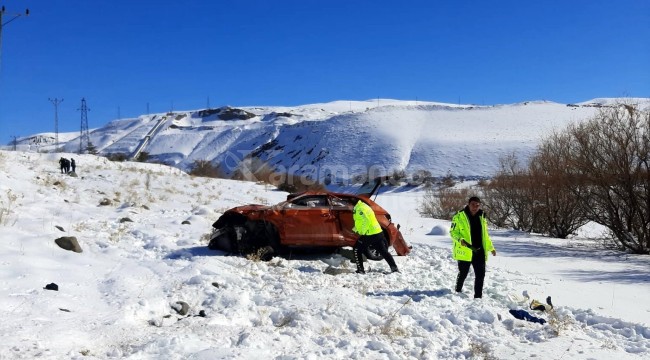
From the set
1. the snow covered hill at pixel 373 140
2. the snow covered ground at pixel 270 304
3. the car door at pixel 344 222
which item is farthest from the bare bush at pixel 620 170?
the snow covered hill at pixel 373 140

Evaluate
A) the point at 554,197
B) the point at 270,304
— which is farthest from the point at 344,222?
the point at 554,197

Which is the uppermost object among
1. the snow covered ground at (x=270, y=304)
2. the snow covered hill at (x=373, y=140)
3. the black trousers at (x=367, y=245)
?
the snow covered hill at (x=373, y=140)

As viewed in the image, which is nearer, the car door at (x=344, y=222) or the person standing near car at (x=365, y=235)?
the person standing near car at (x=365, y=235)

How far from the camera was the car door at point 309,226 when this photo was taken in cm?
1034

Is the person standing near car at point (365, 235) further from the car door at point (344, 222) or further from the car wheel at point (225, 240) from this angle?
the car wheel at point (225, 240)

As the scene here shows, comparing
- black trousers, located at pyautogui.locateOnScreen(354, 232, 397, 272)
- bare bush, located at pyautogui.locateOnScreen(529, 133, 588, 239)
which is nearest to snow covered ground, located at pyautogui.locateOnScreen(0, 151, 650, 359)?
black trousers, located at pyautogui.locateOnScreen(354, 232, 397, 272)

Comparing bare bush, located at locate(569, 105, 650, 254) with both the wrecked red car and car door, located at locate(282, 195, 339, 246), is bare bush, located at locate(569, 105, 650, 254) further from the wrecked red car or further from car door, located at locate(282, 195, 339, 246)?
car door, located at locate(282, 195, 339, 246)

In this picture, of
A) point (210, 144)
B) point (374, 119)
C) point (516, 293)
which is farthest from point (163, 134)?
point (516, 293)

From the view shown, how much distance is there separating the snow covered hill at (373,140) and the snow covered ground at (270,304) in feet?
163

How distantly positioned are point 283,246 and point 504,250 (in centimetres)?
764

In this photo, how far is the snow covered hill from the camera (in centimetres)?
8306

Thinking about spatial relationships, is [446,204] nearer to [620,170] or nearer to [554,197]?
[554,197]

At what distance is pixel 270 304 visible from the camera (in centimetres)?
707

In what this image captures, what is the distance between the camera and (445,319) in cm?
679
